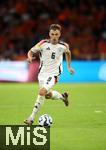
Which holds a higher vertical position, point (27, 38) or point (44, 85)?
point (27, 38)

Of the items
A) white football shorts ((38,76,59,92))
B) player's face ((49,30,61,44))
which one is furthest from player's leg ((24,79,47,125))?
player's face ((49,30,61,44))

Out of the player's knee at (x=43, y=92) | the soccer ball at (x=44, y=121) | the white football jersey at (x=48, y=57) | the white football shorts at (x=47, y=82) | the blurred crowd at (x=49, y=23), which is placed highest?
the blurred crowd at (x=49, y=23)

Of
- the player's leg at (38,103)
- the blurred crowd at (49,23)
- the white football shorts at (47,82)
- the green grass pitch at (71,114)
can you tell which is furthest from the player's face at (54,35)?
the blurred crowd at (49,23)

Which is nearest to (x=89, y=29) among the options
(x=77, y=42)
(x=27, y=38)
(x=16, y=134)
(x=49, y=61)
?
(x=77, y=42)

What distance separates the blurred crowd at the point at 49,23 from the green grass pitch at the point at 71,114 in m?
6.49

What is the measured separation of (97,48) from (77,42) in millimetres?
1049

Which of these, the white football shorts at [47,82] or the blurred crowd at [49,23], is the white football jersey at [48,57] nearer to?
the white football shorts at [47,82]

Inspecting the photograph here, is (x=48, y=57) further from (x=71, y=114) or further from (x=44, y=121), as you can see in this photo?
(x=71, y=114)

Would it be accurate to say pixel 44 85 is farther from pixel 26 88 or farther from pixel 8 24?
pixel 8 24

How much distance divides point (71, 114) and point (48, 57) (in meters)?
2.12

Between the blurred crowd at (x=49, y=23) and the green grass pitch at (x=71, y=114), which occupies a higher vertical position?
the blurred crowd at (x=49, y=23)

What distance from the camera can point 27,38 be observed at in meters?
28.5

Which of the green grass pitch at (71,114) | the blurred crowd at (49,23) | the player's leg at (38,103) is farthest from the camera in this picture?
the blurred crowd at (49,23)

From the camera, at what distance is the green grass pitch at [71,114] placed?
9125mm
